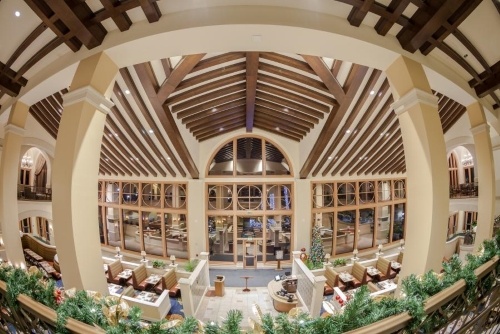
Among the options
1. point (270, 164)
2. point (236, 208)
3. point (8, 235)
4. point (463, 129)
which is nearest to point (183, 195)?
point (236, 208)

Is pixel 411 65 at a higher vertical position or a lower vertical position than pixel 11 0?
lower

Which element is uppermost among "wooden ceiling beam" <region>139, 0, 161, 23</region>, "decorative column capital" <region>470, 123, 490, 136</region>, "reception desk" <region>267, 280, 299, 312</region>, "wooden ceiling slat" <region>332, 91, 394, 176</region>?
"wooden ceiling beam" <region>139, 0, 161, 23</region>

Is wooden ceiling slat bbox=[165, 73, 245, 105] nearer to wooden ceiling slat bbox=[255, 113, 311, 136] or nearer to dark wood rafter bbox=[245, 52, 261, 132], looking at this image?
dark wood rafter bbox=[245, 52, 261, 132]

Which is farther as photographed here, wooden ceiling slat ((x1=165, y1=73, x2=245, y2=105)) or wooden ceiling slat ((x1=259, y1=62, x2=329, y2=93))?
wooden ceiling slat ((x1=165, y1=73, x2=245, y2=105))

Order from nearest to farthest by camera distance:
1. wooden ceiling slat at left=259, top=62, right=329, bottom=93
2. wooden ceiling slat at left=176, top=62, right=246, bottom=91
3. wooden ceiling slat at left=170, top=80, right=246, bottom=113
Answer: wooden ceiling slat at left=176, top=62, right=246, bottom=91 < wooden ceiling slat at left=259, top=62, right=329, bottom=93 < wooden ceiling slat at left=170, top=80, right=246, bottom=113

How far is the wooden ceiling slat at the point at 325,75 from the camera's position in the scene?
16.4 feet

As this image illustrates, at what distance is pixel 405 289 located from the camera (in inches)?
81.6

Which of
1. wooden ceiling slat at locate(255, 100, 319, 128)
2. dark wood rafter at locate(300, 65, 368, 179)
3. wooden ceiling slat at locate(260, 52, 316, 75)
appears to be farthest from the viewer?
wooden ceiling slat at locate(255, 100, 319, 128)

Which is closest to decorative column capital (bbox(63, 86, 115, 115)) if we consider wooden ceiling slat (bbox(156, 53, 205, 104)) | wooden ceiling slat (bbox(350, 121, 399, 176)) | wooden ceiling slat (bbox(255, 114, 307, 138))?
wooden ceiling slat (bbox(156, 53, 205, 104))

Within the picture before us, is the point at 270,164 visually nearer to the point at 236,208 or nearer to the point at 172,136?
the point at 236,208

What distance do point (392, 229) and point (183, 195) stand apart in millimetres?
11664

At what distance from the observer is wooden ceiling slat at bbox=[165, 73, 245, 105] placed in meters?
6.41

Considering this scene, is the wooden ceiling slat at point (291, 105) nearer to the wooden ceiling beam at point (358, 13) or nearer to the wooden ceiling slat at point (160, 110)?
the wooden ceiling slat at point (160, 110)

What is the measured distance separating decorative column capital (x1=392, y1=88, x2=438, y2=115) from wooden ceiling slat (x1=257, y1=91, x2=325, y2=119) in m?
4.54
